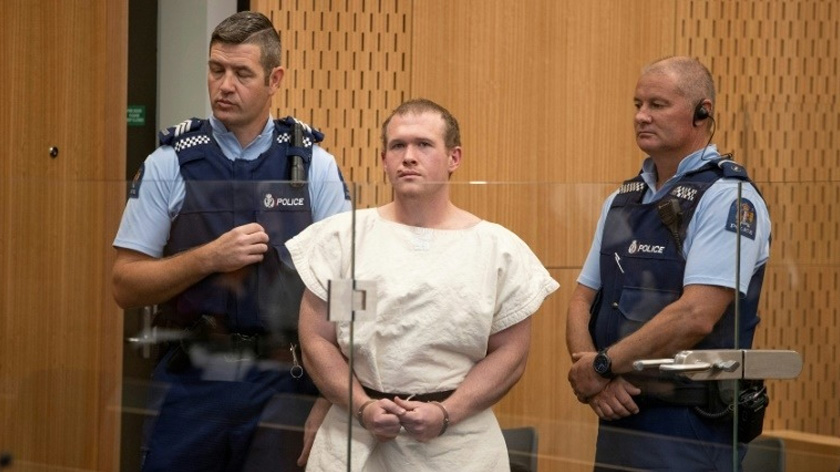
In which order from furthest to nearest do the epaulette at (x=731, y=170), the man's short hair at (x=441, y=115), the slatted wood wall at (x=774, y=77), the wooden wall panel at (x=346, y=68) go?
the slatted wood wall at (x=774, y=77)
the wooden wall panel at (x=346, y=68)
the epaulette at (x=731, y=170)
the man's short hair at (x=441, y=115)

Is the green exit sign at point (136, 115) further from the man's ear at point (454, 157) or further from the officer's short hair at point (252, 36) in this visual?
the man's ear at point (454, 157)

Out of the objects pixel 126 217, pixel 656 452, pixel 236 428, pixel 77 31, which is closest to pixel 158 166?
pixel 126 217

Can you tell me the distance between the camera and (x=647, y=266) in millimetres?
3369

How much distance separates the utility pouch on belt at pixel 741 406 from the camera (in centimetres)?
339

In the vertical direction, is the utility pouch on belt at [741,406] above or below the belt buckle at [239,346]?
below

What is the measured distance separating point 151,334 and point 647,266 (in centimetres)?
117

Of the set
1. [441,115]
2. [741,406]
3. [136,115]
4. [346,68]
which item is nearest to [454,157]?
[441,115]

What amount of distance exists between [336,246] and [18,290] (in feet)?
2.48

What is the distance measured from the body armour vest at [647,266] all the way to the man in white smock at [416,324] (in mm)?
249

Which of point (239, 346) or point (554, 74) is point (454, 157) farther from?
point (554, 74)

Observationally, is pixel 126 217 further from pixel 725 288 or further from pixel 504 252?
pixel 725 288

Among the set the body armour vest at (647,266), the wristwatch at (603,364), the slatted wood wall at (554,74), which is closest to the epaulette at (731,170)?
the body armour vest at (647,266)

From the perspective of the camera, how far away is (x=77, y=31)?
5125 millimetres

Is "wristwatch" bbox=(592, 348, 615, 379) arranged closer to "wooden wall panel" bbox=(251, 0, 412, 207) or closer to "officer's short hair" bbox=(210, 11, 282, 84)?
"officer's short hair" bbox=(210, 11, 282, 84)
